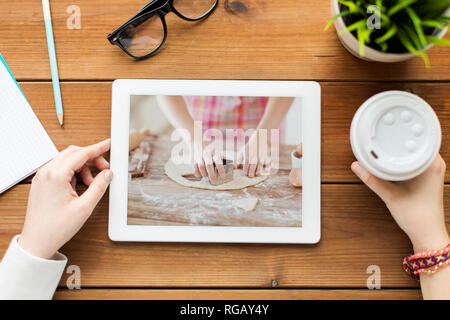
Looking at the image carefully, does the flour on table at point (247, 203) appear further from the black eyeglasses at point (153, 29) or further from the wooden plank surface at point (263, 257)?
the black eyeglasses at point (153, 29)

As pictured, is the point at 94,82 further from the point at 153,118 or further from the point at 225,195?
the point at 225,195

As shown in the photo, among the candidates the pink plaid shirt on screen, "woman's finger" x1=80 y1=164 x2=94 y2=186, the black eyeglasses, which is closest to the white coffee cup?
the pink plaid shirt on screen

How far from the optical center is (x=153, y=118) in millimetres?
562

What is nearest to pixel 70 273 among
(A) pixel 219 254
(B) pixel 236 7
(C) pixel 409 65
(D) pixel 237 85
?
(A) pixel 219 254

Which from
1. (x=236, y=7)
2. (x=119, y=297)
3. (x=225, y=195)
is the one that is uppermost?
A: (x=236, y=7)

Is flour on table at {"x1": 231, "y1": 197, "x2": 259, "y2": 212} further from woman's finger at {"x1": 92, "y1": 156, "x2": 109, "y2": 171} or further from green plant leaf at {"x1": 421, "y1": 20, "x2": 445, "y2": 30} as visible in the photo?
green plant leaf at {"x1": 421, "y1": 20, "x2": 445, "y2": 30}

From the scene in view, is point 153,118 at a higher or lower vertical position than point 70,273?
higher

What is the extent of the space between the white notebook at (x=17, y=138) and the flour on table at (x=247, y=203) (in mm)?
309

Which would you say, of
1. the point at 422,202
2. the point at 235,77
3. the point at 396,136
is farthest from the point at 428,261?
the point at 235,77

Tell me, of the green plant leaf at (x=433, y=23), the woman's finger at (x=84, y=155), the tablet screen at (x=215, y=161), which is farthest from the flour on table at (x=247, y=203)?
the green plant leaf at (x=433, y=23)

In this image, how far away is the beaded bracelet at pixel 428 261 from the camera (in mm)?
505

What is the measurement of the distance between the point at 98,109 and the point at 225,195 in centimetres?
26

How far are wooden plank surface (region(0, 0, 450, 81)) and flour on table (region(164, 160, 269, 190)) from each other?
0.15 m

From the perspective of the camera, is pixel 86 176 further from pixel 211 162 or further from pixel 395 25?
pixel 395 25
